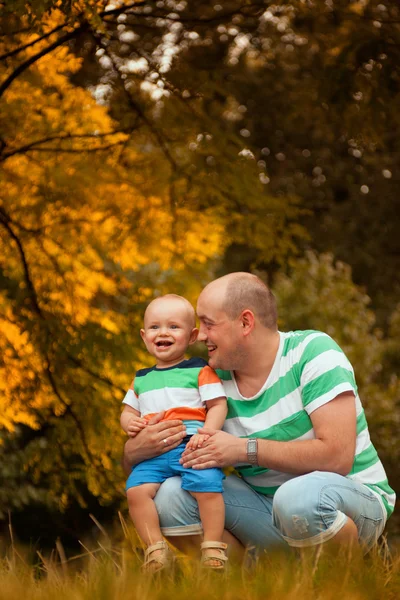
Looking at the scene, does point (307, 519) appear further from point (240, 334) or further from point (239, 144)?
point (239, 144)

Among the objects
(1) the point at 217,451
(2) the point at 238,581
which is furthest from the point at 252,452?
(2) the point at 238,581

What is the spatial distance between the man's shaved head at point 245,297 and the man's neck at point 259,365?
0.08 meters

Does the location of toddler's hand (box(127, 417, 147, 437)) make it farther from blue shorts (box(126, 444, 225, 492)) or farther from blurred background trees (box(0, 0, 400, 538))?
blurred background trees (box(0, 0, 400, 538))

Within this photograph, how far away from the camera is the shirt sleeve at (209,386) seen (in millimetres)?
3314

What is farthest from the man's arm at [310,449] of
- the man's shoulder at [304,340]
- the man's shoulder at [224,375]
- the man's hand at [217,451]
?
the man's shoulder at [224,375]

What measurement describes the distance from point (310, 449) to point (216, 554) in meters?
0.50

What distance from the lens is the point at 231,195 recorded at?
6750 millimetres

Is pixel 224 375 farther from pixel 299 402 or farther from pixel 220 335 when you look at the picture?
pixel 299 402

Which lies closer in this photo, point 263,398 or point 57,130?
point 263,398

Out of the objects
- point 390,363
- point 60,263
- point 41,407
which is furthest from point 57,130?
point 390,363

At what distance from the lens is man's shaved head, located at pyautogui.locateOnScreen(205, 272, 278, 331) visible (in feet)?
11.1

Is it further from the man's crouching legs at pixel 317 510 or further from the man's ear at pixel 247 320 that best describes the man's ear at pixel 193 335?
the man's crouching legs at pixel 317 510

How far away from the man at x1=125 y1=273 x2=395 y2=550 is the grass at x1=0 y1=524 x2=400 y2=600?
0.60 feet

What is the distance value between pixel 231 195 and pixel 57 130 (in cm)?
141
